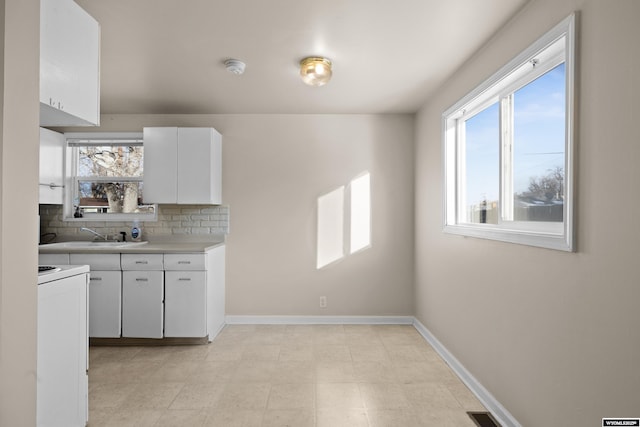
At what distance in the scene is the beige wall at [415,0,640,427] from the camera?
4.40 ft

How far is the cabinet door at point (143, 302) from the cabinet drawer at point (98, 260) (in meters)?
0.13

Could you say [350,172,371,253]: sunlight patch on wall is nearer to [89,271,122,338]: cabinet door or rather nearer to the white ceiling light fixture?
the white ceiling light fixture

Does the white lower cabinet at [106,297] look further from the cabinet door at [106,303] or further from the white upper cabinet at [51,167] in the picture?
the white upper cabinet at [51,167]

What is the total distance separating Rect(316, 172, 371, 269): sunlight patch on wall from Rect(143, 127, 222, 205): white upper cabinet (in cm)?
128

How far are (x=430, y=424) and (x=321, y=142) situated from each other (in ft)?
9.79

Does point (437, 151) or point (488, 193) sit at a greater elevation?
point (437, 151)

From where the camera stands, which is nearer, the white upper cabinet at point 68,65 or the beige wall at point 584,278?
the beige wall at point 584,278

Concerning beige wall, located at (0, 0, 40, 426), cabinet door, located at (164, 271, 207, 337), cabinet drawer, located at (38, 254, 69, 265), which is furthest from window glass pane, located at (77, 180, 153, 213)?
beige wall, located at (0, 0, 40, 426)

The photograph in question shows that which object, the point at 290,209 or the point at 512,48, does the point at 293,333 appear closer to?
the point at 290,209

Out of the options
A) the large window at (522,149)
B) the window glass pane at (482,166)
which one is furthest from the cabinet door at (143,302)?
the window glass pane at (482,166)

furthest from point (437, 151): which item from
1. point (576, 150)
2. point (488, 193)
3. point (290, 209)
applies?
point (576, 150)

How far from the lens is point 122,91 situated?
11.6 ft

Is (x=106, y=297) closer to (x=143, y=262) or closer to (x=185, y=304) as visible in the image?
(x=143, y=262)

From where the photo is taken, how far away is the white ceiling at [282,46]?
6.90 ft
